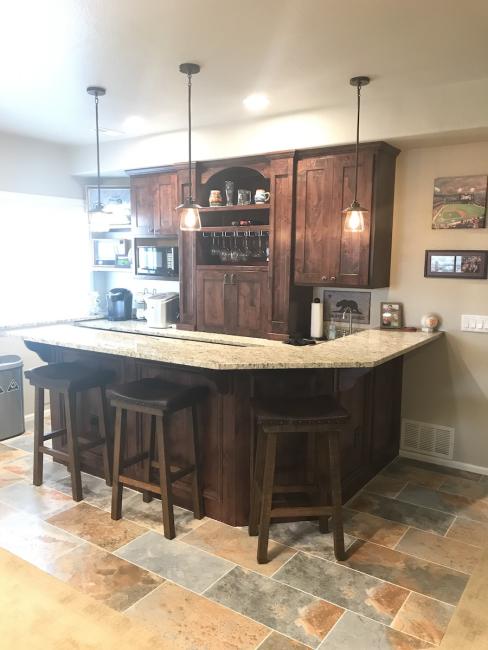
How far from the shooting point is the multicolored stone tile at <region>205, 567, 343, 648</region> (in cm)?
212

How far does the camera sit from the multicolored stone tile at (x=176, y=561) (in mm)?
2439

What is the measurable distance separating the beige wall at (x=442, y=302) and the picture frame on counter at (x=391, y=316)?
0.05 meters

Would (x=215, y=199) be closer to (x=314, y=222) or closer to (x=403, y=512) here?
(x=314, y=222)

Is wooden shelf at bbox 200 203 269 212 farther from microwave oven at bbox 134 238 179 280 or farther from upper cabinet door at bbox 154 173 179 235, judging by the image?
microwave oven at bbox 134 238 179 280

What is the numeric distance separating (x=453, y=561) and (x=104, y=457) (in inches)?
86.2

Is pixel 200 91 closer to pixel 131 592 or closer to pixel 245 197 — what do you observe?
pixel 245 197

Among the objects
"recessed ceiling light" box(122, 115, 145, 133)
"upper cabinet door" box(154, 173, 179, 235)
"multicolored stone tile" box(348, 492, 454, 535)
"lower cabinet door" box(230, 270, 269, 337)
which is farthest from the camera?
"upper cabinet door" box(154, 173, 179, 235)

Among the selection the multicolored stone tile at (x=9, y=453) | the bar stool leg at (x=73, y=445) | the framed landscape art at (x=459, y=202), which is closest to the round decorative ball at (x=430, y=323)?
the framed landscape art at (x=459, y=202)

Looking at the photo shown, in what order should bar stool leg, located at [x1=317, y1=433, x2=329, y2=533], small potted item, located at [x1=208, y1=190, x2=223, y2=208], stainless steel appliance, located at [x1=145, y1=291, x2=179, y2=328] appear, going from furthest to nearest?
stainless steel appliance, located at [x1=145, y1=291, x2=179, y2=328] < small potted item, located at [x1=208, y1=190, x2=223, y2=208] < bar stool leg, located at [x1=317, y1=433, x2=329, y2=533]

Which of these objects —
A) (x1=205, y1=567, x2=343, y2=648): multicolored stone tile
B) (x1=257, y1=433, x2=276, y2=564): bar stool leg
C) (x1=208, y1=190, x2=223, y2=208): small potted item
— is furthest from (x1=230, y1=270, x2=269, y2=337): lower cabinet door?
(x1=205, y1=567, x2=343, y2=648): multicolored stone tile

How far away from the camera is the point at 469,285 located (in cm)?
369

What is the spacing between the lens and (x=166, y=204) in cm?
474

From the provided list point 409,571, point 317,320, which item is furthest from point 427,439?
point 409,571

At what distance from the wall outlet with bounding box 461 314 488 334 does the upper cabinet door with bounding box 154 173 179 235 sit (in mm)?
2547
